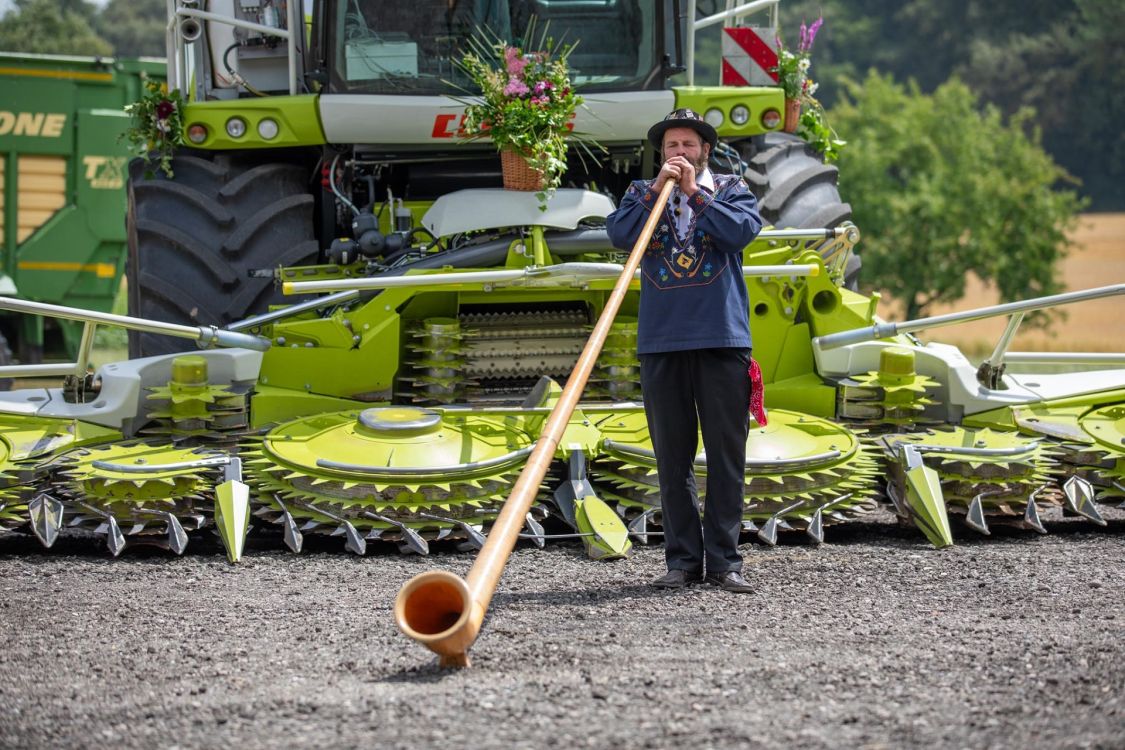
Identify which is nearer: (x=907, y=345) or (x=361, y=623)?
(x=361, y=623)

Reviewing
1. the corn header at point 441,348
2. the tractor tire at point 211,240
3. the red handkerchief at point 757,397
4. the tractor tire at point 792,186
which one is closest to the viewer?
the red handkerchief at point 757,397

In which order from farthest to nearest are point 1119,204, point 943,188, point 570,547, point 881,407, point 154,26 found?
point 154,26 < point 1119,204 < point 943,188 < point 881,407 < point 570,547

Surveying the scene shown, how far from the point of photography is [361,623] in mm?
4762

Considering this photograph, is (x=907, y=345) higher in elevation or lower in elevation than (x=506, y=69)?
lower

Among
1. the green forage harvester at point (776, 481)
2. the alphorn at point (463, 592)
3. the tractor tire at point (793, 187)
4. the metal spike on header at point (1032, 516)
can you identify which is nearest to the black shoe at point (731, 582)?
the green forage harvester at point (776, 481)

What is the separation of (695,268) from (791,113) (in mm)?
2958

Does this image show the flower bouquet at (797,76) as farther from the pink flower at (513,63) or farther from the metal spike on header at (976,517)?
the metal spike on header at (976,517)

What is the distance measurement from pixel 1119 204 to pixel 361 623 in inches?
1955

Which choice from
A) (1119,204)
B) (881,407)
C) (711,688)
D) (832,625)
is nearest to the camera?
(711,688)

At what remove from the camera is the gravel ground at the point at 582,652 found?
11.8 ft

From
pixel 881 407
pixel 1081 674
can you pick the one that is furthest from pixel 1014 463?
pixel 1081 674

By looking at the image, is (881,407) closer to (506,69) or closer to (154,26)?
(506,69)

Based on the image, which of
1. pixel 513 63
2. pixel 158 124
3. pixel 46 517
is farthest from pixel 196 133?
pixel 46 517

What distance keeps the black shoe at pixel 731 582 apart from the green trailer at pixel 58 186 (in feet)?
30.3
